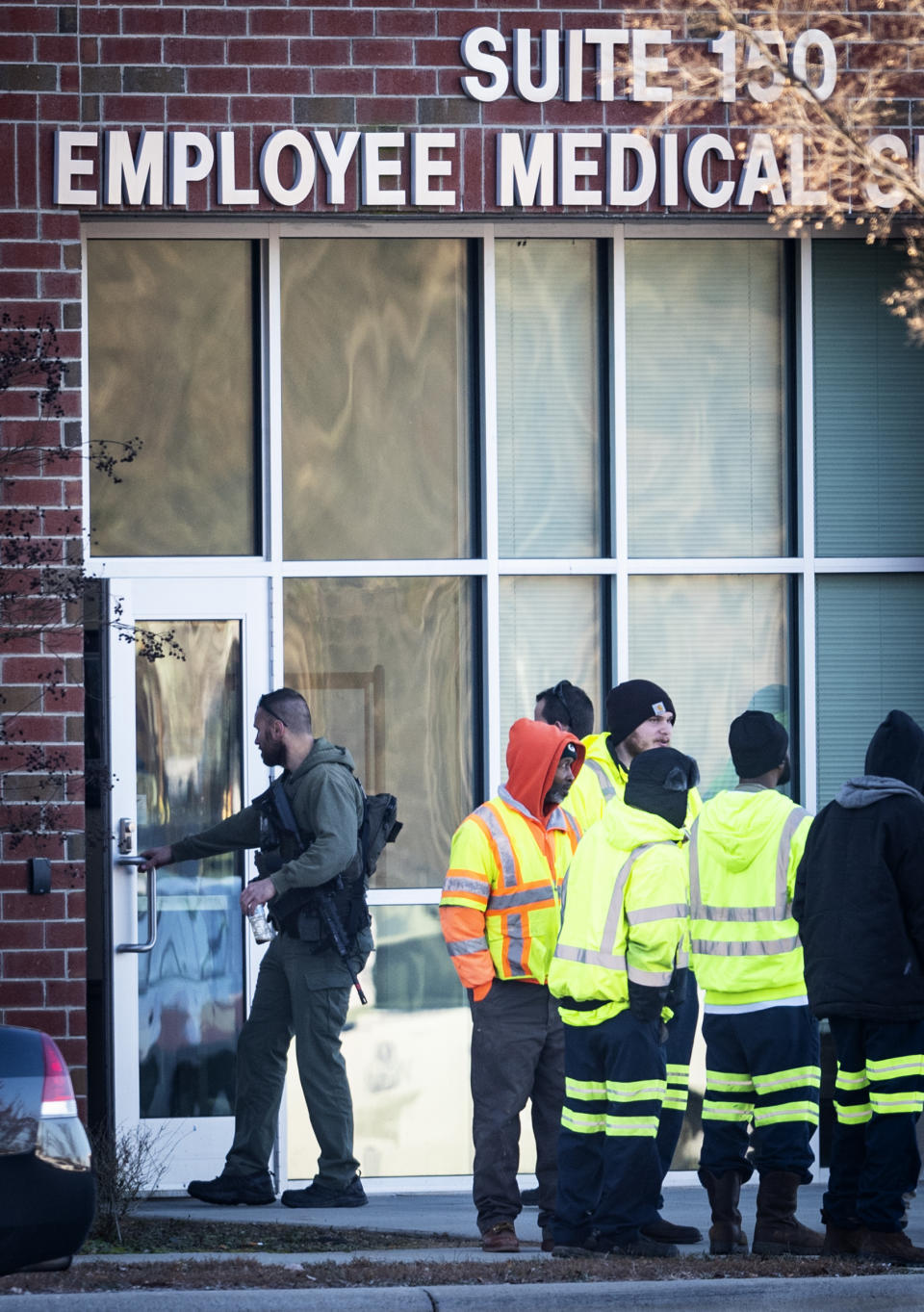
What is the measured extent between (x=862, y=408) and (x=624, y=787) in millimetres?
2909

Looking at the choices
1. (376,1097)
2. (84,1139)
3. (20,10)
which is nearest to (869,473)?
(376,1097)

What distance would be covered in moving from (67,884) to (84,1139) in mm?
3043

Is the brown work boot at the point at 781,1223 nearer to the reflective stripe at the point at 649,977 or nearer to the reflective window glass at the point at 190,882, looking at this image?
the reflective stripe at the point at 649,977

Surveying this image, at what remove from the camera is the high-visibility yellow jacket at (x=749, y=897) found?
721 cm

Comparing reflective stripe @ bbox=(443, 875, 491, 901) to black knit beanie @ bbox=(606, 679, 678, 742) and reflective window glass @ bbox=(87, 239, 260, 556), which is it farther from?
reflective window glass @ bbox=(87, 239, 260, 556)

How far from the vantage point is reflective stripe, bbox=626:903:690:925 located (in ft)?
22.4

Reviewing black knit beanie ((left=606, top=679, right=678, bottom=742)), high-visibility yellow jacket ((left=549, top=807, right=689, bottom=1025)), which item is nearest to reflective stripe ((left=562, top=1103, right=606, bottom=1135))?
high-visibility yellow jacket ((left=549, top=807, right=689, bottom=1025))

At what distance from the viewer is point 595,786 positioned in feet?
26.9

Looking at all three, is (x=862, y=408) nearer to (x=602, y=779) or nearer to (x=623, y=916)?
(x=602, y=779)

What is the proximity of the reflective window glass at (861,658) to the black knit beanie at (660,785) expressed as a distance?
2.84m

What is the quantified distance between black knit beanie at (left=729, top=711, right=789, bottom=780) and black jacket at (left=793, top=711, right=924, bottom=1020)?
0.47 metres

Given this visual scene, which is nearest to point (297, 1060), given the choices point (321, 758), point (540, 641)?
point (321, 758)

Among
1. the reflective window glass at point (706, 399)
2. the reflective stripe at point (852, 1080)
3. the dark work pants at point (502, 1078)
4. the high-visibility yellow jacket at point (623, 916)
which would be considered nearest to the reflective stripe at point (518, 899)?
the dark work pants at point (502, 1078)

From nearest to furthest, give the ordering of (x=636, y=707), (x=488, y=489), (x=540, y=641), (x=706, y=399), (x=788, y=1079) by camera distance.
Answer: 1. (x=788, y=1079)
2. (x=636, y=707)
3. (x=488, y=489)
4. (x=540, y=641)
5. (x=706, y=399)
